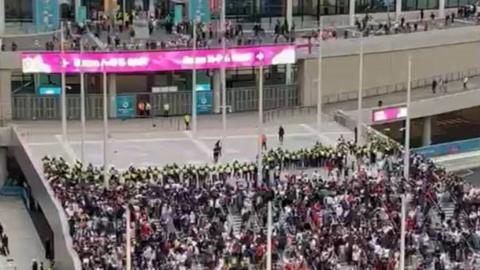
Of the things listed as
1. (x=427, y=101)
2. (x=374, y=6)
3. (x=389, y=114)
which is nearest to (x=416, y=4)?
(x=374, y=6)

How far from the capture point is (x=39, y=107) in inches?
2440

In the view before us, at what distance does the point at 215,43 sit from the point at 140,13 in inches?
339

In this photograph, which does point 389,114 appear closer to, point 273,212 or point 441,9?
point 441,9

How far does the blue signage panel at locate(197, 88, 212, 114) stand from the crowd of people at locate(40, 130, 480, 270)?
12722 millimetres

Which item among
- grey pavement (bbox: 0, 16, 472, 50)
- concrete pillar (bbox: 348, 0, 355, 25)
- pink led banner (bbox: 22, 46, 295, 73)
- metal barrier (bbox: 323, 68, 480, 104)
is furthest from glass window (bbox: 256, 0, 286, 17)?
pink led banner (bbox: 22, 46, 295, 73)

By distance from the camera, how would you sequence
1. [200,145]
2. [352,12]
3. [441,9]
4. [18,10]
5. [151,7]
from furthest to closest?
[441,9], [352,12], [151,7], [18,10], [200,145]

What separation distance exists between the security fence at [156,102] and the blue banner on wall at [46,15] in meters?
6.40

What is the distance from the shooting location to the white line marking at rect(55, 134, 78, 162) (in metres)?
54.1

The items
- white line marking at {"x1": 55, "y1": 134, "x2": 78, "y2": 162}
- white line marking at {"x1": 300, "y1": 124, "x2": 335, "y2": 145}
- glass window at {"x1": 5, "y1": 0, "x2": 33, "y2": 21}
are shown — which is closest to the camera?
white line marking at {"x1": 55, "y1": 134, "x2": 78, "y2": 162}

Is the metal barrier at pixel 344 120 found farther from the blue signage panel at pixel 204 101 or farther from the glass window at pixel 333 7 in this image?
the glass window at pixel 333 7

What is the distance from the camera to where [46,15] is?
220 feet

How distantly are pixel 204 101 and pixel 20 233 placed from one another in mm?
16102

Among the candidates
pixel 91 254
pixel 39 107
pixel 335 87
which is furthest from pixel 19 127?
pixel 91 254

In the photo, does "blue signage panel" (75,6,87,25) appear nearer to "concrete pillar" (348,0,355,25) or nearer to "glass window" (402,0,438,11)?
"concrete pillar" (348,0,355,25)
